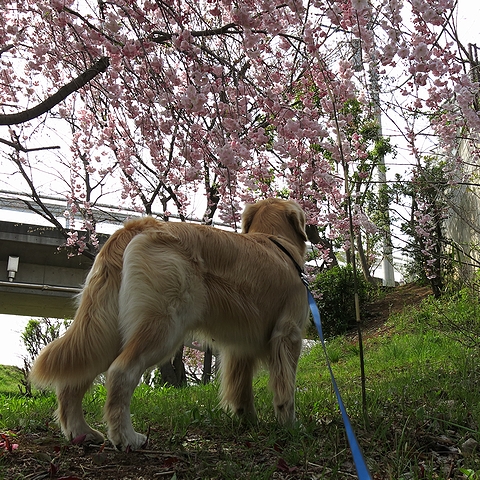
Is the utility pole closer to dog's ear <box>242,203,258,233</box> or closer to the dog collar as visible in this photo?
dog's ear <box>242,203,258,233</box>

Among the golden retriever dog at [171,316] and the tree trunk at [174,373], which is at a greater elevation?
the golden retriever dog at [171,316]

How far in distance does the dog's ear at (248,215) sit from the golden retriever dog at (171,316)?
537mm

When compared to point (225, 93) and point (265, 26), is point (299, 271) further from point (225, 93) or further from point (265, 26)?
point (225, 93)

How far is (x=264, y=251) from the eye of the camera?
11.6ft

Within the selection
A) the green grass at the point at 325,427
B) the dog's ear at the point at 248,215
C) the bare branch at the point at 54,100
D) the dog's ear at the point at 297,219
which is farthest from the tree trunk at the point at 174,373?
the bare branch at the point at 54,100

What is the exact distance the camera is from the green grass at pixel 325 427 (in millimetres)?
2516

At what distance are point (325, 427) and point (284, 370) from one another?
18.3 inches

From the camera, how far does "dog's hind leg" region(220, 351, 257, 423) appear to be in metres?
3.70

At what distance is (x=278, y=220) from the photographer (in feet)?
13.6

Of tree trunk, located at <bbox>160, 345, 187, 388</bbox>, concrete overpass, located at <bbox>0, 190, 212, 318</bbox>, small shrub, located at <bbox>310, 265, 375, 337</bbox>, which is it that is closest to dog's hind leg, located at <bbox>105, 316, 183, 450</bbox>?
tree trunk, located at <bbox>160, 345, 187, 388</bbox>

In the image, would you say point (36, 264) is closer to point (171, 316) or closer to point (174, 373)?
point (174, 373)

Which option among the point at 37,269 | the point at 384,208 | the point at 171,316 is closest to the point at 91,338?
the point at 171,316

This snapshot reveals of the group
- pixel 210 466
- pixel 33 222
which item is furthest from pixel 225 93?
pixel 33 222

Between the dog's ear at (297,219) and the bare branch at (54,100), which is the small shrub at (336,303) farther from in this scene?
the bare branch at (54,100)
